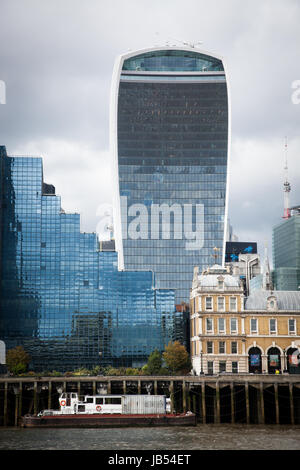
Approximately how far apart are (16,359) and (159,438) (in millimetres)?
95620

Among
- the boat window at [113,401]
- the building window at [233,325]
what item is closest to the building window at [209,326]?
the building window at [233,325]

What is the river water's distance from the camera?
8625 cm

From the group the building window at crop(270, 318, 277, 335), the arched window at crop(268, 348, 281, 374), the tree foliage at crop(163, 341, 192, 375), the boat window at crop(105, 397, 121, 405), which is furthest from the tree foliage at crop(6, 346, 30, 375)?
the boat window at crop(105, 397, 121, 405)

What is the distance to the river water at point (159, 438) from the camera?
283ft

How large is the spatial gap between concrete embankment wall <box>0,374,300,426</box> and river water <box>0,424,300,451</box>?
5996 mm

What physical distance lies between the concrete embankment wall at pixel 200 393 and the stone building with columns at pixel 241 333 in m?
16.9

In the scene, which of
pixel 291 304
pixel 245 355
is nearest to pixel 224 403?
pixel 245 355

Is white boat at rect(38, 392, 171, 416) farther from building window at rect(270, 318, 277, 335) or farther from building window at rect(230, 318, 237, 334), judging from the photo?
building window at rect(270, 318, 277, 335)

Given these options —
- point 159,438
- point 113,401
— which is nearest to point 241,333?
point 113,401

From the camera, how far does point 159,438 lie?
3706 inches

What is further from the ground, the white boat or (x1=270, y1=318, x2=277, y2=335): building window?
(x1=270, y1=318, x2=277, y2=335): building window

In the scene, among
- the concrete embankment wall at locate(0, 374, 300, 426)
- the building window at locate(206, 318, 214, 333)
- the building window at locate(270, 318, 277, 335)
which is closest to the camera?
the concrete embankment wall at locate(0, 374, 300, 426)

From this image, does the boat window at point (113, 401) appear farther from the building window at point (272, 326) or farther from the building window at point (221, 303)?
the building window at point (272, 326)

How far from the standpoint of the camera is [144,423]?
110188 mm
